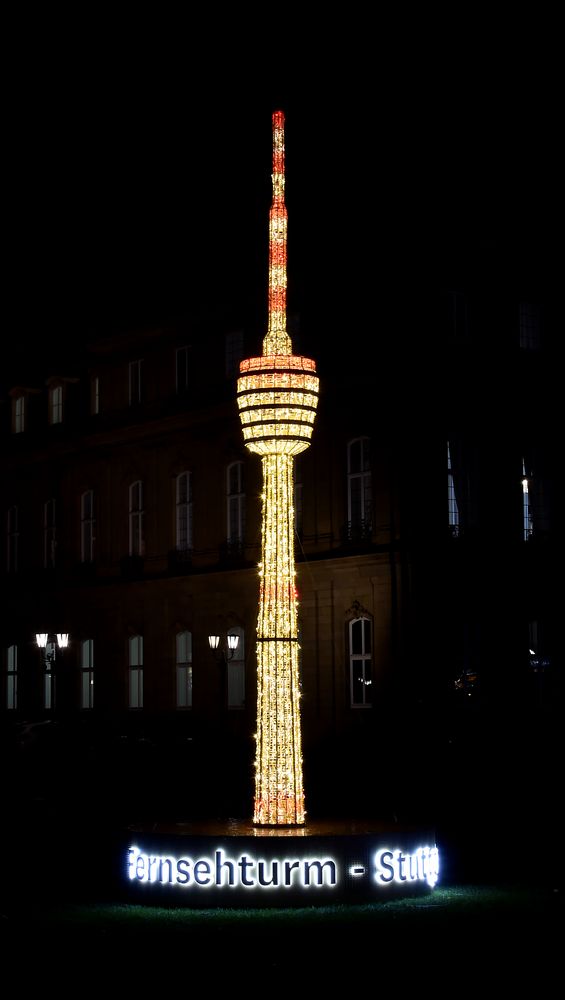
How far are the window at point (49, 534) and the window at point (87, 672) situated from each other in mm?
3863

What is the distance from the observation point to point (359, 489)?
44531mm

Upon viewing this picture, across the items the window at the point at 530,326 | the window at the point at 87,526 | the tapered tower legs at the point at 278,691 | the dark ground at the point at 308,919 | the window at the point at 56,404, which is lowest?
the dark ground at the point at 308,919

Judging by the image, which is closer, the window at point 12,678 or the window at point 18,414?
the window at point 12,678

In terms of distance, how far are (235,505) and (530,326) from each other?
10066 millimetres

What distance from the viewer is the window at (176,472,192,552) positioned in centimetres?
5122

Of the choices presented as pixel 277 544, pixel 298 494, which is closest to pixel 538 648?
pixel 298 494

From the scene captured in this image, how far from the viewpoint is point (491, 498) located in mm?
43562

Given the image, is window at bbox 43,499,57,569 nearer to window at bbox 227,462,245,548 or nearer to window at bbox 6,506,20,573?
window at bbox 6,506,20,573

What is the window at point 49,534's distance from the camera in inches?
2312

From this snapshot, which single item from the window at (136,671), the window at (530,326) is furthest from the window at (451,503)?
the window at (136,671)

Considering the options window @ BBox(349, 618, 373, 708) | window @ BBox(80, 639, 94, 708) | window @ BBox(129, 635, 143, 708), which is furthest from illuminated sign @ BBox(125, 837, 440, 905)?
window @ BBox(80, 639, 94, 708)

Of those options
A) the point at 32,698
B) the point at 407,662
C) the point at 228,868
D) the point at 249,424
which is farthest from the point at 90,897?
the point at 32,698

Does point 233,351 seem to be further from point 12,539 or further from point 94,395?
point 12,539

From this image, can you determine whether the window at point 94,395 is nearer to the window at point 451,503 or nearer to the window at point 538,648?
the window at point 451,503
